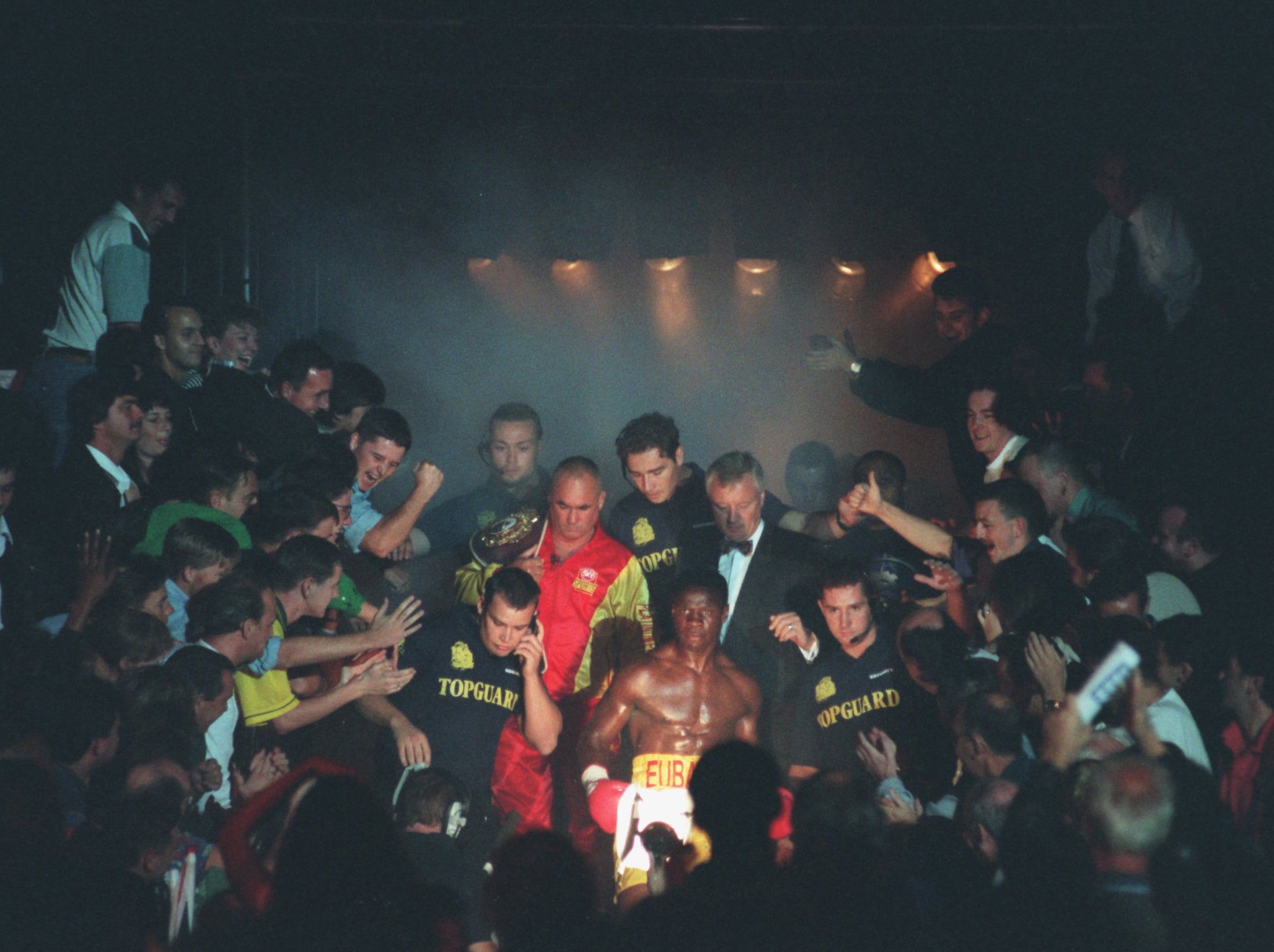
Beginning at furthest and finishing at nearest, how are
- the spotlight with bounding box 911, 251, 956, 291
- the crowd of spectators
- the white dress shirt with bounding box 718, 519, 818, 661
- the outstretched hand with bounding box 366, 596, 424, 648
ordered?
1. the spotlight with bounding box 911, 251, 956, 291
2. the white dress shirt with bounding box 718, 519, 818, 661
3. the outstretched hand with bounding box 366, 596, 424, 648
4. the crowd of spectators

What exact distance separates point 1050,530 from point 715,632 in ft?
5.79

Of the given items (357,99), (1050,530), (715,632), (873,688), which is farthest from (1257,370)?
(357,99)

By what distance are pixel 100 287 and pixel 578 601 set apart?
2987mm

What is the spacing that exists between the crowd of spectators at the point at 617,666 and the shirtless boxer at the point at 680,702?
2 centimetres

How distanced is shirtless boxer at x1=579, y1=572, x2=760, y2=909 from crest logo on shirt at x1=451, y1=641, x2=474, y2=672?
0.60m

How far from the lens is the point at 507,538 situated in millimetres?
5629

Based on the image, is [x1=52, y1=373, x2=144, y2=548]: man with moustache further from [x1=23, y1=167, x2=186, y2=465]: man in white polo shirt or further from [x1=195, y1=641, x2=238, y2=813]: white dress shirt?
[x1=195, y1=641, x2=238, y2=813]: white dress shirt

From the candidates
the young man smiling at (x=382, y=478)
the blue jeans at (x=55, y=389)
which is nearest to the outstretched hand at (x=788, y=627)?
the young man smiling at (x=382, y=478)

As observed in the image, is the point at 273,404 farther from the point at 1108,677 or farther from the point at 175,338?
the point at 1108,677

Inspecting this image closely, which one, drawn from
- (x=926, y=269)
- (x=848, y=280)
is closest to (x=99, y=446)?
(x=848, y=280)

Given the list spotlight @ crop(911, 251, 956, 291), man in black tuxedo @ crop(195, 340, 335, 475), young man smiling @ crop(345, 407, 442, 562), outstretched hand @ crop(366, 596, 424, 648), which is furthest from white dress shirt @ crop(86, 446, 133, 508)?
spotlight @ crop(911, 251, 956, 291)

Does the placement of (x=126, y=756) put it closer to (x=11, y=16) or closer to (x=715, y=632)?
(x=715, y=632)

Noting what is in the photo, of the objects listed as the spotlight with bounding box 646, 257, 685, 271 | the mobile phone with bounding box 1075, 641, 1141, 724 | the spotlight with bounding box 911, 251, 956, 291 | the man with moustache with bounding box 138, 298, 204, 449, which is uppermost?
the spotlight with bounding box 646, 257, 685, 271

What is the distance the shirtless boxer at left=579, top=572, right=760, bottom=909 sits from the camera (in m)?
4.86
